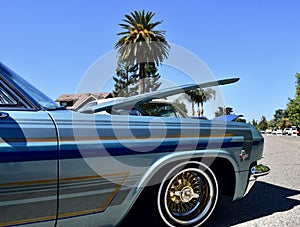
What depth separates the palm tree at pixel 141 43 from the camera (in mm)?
27653

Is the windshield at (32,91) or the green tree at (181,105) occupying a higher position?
the green tree at (181,105)

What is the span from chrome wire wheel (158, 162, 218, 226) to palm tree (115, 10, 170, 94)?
24332mm

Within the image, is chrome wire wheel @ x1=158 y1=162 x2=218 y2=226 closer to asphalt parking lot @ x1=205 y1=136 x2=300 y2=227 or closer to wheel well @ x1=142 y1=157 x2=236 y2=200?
wheel well @ x1=142 y1=157 x2=236 y2=200

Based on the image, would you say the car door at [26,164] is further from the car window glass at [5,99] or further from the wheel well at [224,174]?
the wheel well at [224,174]

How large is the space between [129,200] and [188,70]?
2984mm

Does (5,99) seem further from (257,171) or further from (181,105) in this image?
(181,105)

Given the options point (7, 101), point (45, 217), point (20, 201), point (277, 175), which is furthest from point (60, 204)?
point (277, 175)

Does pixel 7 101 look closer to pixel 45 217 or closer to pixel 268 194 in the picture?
pixel 45 217

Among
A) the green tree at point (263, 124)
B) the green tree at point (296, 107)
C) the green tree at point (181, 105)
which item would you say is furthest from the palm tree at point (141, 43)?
the green tree at point (263, 124)

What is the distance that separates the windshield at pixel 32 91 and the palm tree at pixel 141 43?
24739 mm

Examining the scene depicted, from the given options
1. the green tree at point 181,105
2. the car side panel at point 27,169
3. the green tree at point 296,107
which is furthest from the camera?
the green tree at point 296,107

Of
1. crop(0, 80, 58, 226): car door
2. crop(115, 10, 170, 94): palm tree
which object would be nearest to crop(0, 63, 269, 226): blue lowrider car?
crop(0, 80, 58, 226): car door

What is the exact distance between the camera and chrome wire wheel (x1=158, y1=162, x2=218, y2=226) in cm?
261

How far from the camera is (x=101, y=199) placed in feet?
7.11
